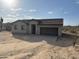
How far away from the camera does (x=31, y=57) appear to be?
37.9 ft

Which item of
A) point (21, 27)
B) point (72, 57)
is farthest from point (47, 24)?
point (72, 57)

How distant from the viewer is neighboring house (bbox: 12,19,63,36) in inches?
1205

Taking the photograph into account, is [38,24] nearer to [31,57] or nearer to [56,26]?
[56,26]

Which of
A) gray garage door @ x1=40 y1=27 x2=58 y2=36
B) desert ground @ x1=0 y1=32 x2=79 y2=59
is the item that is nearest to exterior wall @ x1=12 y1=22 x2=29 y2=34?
gray garage door @ x1=40 y1=27 x2=58 y2=36

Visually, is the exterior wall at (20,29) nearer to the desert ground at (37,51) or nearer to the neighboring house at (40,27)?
the neighboring house at (40,27)

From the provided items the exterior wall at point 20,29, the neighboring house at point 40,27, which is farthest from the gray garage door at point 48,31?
the exterior wall at point 20,29

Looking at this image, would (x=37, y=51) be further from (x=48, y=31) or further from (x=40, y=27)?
(x=40, y=27)

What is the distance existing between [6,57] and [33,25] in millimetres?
23419

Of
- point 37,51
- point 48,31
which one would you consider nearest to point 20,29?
point 48,31

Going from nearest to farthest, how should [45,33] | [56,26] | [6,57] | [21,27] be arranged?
[6,57] < [56,26] < [45,33] < [21,27]

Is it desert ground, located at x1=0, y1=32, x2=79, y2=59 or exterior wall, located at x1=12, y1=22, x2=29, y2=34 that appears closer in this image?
desert ground, located at x1=0, y1=32, x2=79, y2=59

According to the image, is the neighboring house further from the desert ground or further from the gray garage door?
the desert ground

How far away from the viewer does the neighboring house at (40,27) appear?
30605 mm

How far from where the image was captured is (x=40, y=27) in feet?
108
